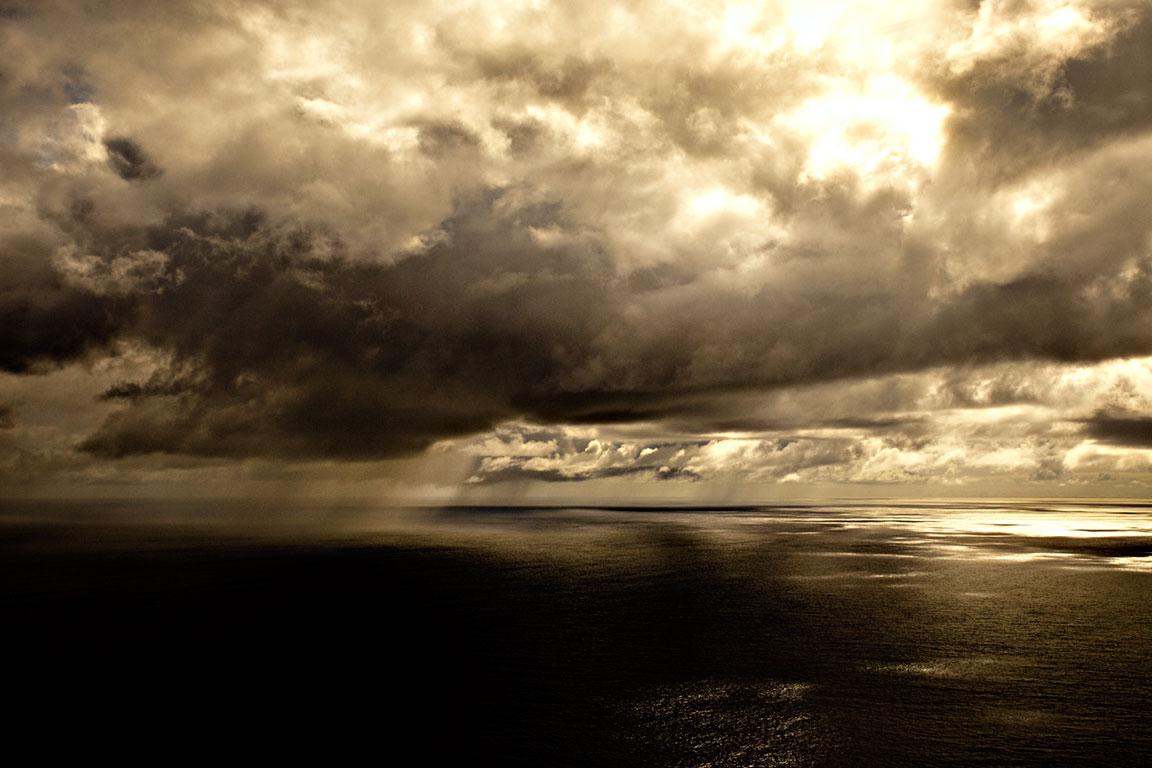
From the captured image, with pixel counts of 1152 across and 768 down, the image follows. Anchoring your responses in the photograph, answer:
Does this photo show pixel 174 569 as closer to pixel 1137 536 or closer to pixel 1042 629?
pixel 1042 629

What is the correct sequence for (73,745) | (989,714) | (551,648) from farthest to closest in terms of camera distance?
1. (551,648)
2. (989,714)
3. (73,745)

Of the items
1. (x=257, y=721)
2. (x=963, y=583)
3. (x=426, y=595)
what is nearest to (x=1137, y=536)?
(x=963, y=583)

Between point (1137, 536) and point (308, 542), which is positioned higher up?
point (308, 542)

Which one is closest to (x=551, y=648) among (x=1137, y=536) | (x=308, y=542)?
(x=308, y=542)

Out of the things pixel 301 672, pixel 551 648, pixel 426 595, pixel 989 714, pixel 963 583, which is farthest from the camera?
pixel 963 583

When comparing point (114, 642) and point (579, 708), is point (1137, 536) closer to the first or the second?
point (579, 708)

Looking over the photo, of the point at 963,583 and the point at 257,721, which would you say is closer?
the point at 257,721
